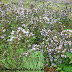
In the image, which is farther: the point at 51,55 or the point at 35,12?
the point at 35,12

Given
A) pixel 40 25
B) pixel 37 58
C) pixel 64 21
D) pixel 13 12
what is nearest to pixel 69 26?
pixel 64 21

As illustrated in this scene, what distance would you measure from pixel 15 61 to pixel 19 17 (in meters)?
2.27

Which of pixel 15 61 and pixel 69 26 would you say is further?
pixel 69 26

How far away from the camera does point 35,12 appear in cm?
494

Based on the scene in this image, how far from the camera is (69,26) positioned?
4.81 meters

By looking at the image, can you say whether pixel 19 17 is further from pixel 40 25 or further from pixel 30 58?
pixel 30 58

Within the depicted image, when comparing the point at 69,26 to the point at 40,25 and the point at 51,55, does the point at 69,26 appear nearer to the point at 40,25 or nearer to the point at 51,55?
the point at 40,25

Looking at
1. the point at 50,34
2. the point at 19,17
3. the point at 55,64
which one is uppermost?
the point at 19,17

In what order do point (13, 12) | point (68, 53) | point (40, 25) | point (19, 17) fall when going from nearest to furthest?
point (68, 53) < point (40, 25) < point (19, 17) < point (13, 12)

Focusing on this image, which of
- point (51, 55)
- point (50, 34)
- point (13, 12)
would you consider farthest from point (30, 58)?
point (13, 12)

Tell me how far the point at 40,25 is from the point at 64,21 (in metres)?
1.51

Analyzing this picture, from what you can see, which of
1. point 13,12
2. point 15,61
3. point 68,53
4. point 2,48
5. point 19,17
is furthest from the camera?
point 13,12

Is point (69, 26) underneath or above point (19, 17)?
underneath

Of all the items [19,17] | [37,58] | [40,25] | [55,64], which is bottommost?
[55,64]
